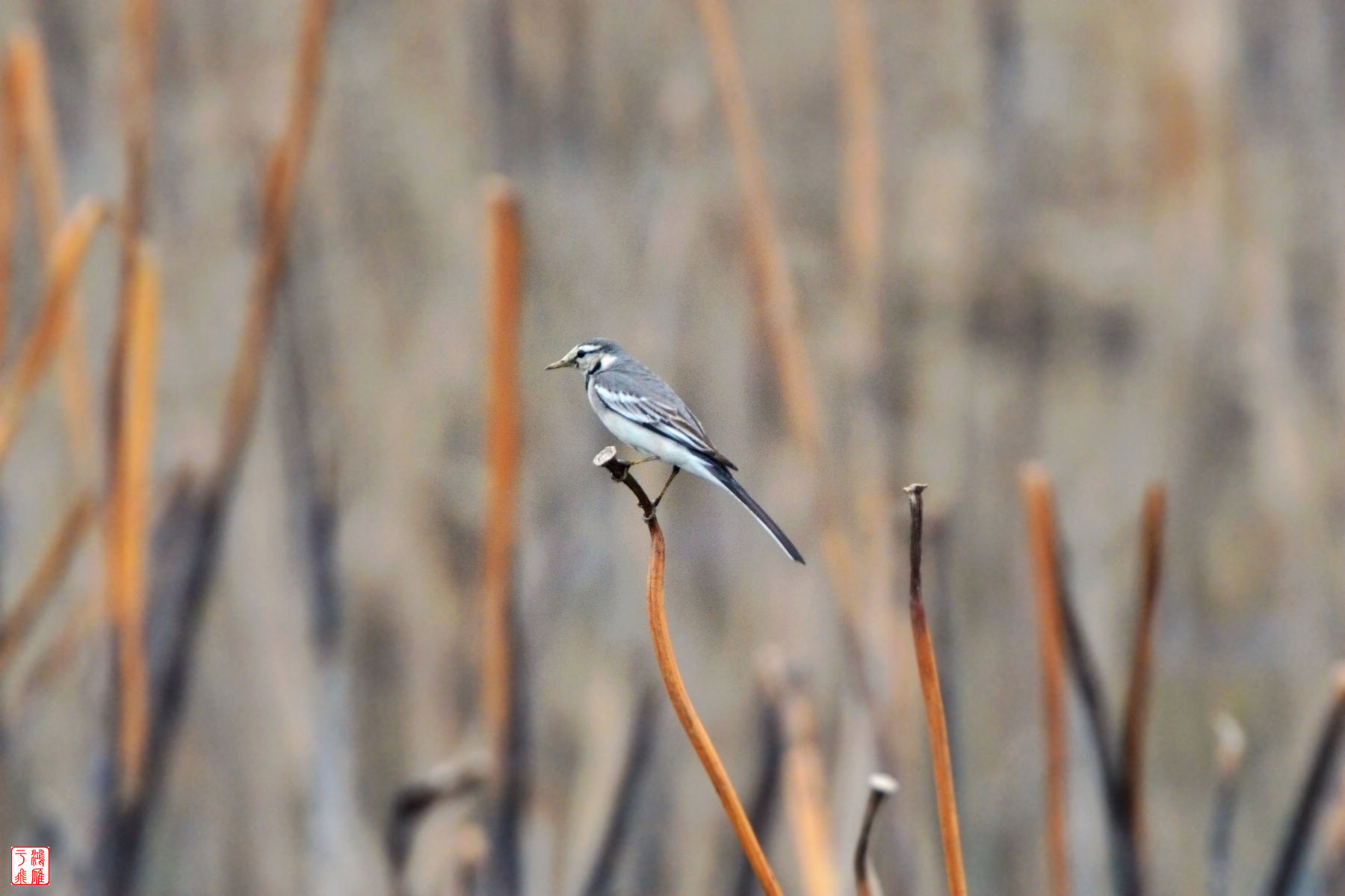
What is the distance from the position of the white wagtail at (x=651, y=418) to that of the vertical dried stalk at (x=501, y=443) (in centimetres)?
8

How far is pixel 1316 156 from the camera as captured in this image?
5.55ft

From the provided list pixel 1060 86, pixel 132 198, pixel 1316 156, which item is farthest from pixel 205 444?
pixel 1316 156

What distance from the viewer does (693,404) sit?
4.83 ft

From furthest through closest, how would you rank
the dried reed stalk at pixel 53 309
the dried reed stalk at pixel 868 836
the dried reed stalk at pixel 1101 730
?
1. the dried reed stalk at pixel 53 309
2. the dried reed stalk at pixel 1101 730
3. the dried reed stalk at pixel 868 836

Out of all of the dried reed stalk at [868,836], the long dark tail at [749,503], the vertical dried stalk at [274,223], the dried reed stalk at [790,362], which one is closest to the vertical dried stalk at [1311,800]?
the dried reed stalk at [790,362]

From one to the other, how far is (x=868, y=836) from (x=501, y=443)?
17.6 inches

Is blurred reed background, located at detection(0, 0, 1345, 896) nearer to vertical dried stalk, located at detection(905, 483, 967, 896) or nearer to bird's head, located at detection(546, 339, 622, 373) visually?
bird's head, located at detection(546, 339, 622, 373)

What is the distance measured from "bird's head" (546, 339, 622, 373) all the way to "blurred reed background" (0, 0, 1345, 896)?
0.41 m

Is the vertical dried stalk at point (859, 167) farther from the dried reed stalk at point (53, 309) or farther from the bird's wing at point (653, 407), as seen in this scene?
the dried reed stalk at point (53, 309)

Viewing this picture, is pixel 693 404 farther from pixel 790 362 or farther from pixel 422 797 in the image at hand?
pixel 422 797

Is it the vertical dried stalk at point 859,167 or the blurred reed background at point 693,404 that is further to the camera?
the blurred reed background at point 693,404

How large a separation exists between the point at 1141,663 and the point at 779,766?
0.33m

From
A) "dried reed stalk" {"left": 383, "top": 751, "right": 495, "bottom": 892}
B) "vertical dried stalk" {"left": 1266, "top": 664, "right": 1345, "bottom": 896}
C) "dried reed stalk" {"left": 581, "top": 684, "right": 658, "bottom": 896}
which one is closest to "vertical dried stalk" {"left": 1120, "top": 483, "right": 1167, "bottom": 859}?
"vertical dried stalk" {"left": 1266, "top": 664, "right": 1345, "bottom": 896}

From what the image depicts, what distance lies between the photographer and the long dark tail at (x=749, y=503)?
1.82 feet
